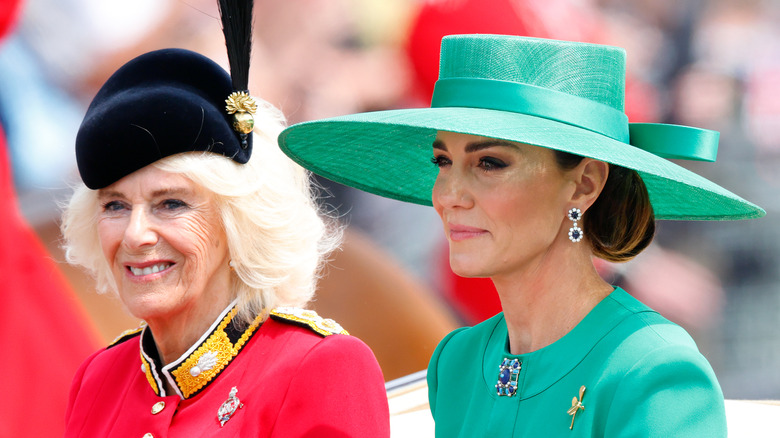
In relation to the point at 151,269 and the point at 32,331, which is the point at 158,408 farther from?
the point at 32,331

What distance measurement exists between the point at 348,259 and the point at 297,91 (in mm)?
717

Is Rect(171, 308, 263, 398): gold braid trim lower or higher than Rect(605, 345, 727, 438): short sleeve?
lower

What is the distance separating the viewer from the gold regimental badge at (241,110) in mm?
2291

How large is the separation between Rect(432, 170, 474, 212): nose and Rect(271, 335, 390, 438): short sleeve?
606 millimetres

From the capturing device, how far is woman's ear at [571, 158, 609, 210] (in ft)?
5.78

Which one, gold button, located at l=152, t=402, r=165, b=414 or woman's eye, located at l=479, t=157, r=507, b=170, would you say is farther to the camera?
gold button, located at l=152, t=402, r=165, b=414

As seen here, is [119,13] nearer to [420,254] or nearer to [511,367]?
[420,254]

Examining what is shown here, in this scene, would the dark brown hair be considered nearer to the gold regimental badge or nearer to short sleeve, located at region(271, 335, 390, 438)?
short sleeve, located at region(271, 335, 390, 438)

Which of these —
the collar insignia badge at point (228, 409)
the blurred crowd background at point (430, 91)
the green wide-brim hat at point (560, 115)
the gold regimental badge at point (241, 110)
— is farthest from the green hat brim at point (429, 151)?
the blurred crowd background at point (430, 91)

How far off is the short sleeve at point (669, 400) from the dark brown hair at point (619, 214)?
0.35 meters

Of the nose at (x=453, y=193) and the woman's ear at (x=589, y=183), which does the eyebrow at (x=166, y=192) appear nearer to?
the nose at (x=453, y=193)

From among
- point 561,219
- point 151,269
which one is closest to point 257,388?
point 151,269

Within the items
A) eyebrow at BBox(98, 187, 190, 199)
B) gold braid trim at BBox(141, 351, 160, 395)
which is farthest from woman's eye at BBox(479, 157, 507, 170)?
gold braid trim at BBox(141, 351, 160, 395)

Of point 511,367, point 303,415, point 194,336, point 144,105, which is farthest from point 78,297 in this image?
point 511,367
